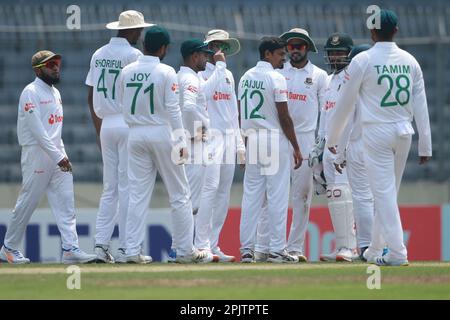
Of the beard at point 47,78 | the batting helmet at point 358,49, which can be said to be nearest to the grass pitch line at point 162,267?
the beard at point 47,78

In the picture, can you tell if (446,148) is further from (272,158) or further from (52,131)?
(52,131)

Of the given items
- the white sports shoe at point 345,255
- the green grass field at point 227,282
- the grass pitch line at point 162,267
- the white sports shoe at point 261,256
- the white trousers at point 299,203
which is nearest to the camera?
the green grass field at point 227,282

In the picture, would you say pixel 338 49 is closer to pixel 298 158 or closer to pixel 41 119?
pixel 298 158

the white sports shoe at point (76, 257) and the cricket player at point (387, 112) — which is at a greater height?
the cricket player at point (387, 112)

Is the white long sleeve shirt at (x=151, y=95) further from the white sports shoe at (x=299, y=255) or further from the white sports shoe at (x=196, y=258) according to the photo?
the white sports shoe at (x=299, y=255)

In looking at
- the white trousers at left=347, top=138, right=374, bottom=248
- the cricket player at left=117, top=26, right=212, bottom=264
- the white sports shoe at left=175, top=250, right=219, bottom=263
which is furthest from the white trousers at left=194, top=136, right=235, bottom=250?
the white trousers at left=347, top=138, right=374, bottom=248

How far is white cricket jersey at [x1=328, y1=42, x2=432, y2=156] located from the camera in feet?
39.9

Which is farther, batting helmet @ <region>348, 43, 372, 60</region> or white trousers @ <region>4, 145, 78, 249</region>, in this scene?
batting helmet @ <region>348, 43, 372, 60</region>

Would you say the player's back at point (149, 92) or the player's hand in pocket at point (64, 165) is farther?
the player's hand in pocket at point (64, 165)

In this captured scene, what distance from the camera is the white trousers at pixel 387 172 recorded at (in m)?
12.0

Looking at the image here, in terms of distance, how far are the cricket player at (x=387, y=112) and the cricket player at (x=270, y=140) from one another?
1249 millimetres

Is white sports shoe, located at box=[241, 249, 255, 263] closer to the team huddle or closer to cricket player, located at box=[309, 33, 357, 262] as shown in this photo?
the team huddle

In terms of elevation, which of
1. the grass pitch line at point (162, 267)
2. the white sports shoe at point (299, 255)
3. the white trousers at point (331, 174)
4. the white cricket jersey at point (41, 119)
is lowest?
the white sports shoe at point (299, 255)
